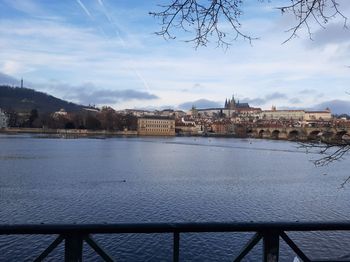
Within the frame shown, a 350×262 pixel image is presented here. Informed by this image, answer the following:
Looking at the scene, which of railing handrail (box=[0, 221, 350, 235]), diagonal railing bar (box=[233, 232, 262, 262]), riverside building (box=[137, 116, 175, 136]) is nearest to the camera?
railing handrail (box=[0, 221, 350, 235])

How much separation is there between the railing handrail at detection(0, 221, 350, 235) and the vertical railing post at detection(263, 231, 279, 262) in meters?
0.10

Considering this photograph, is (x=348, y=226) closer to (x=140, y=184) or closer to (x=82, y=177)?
(x=140, y=184)

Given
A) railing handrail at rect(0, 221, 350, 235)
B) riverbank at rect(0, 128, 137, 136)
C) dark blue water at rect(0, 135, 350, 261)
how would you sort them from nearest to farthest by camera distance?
railing handrail at rect(0, 221, 350, 235) < dark blue water at rect(0, 135, 350, 261) < riverbank at rect(0, 128, 137, 136)

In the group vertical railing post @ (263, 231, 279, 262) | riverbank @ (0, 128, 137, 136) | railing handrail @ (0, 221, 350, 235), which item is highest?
railing handrail @ (0, 221, 350, 235)

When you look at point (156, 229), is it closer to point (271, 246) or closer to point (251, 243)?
point (251, 243)

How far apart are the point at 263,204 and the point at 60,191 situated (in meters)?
11.7

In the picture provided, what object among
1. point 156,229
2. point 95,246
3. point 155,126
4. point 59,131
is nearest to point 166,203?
point 95,246

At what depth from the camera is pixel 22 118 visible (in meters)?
181

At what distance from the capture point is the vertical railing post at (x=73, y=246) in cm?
373

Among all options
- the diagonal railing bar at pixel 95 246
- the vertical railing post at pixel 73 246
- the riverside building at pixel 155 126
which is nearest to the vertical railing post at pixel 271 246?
the diagonal railing bar at pixel 95 246

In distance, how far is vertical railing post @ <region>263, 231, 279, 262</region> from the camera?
3.92 m

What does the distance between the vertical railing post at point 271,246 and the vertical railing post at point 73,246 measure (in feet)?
5.31

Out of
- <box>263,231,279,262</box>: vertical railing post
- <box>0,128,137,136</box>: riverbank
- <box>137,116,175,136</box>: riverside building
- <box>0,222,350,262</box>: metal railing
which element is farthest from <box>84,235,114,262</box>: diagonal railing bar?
<box>137,116,175,136</box>: riverside building

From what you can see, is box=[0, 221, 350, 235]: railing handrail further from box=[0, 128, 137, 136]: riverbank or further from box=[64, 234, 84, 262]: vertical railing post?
box=[0, 128, 137, 136]: riverbank
